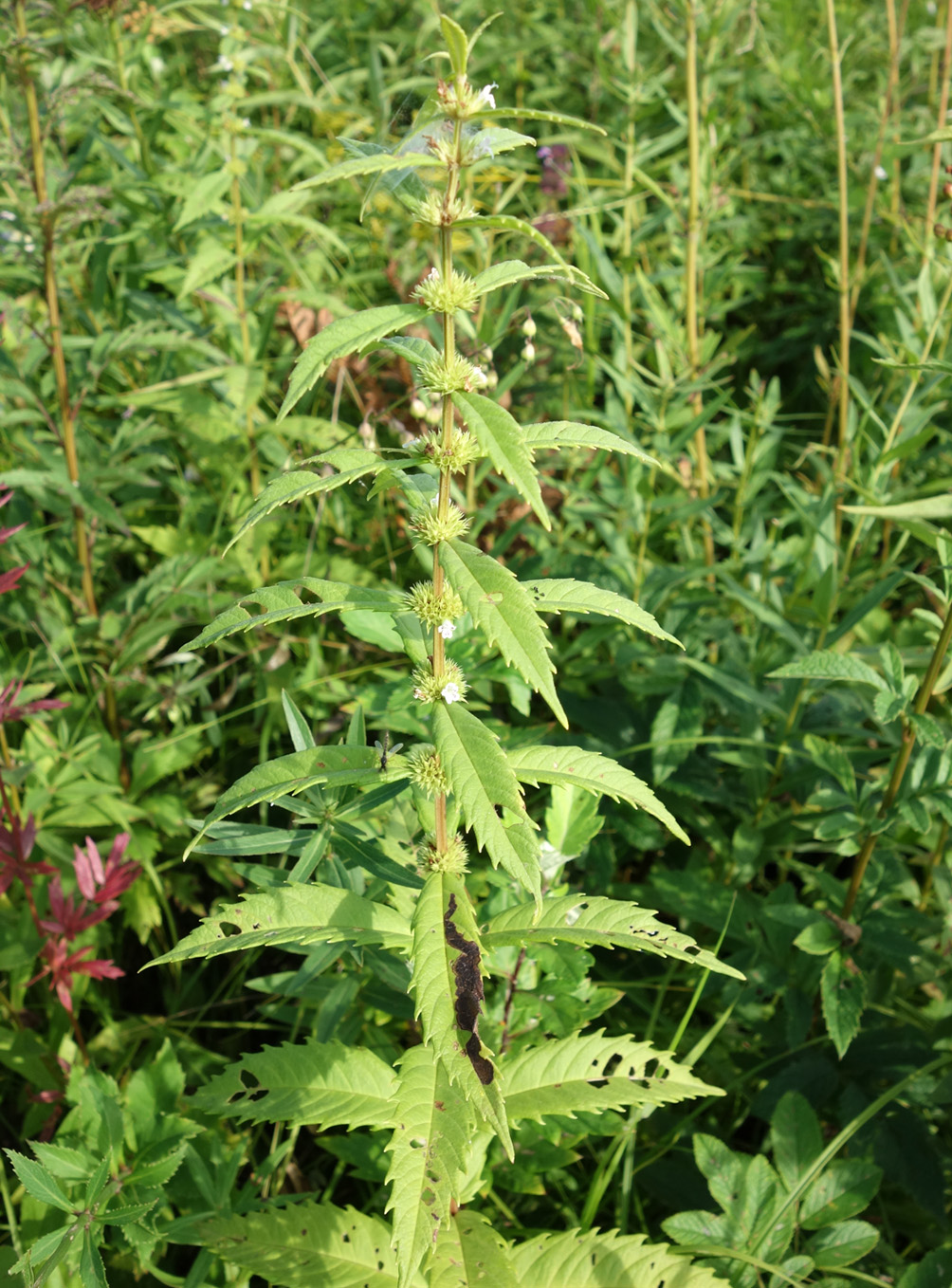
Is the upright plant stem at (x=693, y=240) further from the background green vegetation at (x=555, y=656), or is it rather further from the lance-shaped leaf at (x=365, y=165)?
the lance-shaped leaf at (x=365, y=165)

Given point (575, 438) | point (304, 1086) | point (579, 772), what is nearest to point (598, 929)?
point (579, 772)

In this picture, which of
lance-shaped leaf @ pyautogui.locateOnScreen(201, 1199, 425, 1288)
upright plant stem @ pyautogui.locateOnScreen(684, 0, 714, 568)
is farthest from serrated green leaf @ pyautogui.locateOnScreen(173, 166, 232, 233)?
lance-shaped leaf @ pyautogui.locateOnScreen(201, 1199, 425, 1288)

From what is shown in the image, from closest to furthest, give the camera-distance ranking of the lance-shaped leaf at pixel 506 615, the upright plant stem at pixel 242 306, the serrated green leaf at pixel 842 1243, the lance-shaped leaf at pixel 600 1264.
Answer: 1. the lance-shaped leaf at pixel 506 615
2. the lance-shaped leaf at pixel 600 1264
3. the serrated green leaf at pixel 842 1243
4. the upright plant stem at pixel 242 306

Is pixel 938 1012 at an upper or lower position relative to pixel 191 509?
lower

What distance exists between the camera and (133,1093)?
196cm

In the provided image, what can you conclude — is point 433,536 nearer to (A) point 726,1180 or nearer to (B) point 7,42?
(A) point 726,1180

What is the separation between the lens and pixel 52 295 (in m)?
2.48

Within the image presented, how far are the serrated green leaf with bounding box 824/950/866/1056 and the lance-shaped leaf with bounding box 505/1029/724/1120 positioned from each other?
0.43 metres

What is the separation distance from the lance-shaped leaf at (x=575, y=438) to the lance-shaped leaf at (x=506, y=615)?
0.19 m

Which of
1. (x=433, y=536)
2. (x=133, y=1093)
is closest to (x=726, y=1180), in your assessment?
(x=133, y=1093)

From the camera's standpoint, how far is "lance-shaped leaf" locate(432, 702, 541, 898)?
1.17 m

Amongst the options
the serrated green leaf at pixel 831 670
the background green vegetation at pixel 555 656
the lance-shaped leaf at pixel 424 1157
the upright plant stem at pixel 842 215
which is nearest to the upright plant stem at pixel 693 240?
the background green vegetation at pixel 555 656

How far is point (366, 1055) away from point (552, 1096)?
312mm

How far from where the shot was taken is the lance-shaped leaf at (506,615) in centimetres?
109
